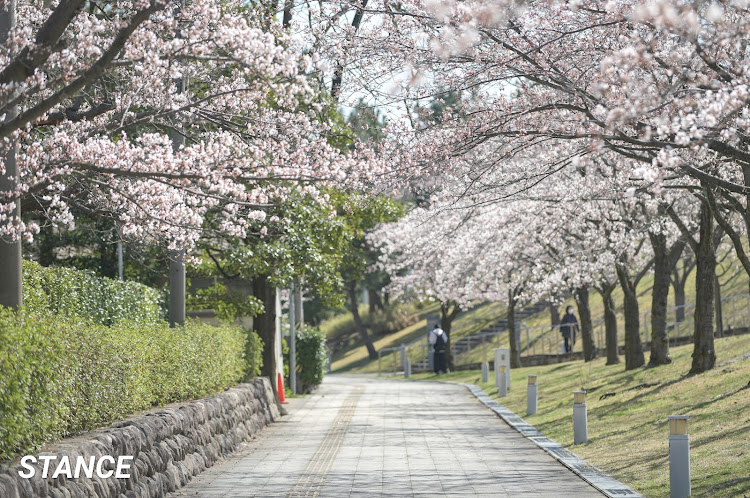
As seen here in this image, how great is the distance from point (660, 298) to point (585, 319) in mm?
7526

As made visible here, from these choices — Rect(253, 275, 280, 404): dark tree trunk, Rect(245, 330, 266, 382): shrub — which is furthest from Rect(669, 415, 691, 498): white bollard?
Rect(253, 275, 280, 404): dark tree trunk

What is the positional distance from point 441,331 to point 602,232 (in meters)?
16.9

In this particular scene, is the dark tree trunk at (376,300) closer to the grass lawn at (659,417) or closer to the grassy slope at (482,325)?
the grassy slope at (482,325)

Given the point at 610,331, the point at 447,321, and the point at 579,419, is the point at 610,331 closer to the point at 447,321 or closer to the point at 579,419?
the point at 447,321

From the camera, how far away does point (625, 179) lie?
17.9 m

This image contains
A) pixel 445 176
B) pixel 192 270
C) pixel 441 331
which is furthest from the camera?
pixel 441 331

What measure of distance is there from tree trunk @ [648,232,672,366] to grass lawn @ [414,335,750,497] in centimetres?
54

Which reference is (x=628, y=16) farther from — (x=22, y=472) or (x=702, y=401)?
(x=702, y=401)

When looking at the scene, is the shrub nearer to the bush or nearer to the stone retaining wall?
the stone retaining wall

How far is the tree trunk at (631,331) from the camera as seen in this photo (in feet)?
84.2

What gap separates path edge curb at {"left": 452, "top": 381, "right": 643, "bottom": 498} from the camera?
36.9ft

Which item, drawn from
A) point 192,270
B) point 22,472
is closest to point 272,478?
point 22,472

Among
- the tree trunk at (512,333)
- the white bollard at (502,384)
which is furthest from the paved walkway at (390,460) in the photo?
the tree trunk at (512,333)

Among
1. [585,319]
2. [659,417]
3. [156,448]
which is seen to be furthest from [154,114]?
[585,319]
